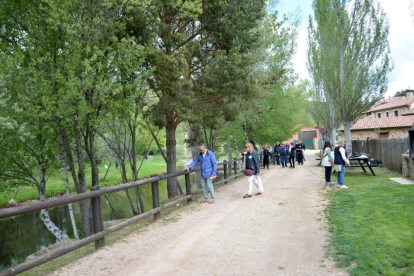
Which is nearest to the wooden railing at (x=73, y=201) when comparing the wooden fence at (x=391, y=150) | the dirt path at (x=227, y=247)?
the dirt path at (x=227, y=247)

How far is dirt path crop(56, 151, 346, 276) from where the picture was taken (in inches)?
179

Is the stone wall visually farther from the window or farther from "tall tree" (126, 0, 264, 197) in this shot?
"tall tree" (126, 0, 264, 197)

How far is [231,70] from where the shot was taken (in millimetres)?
11781

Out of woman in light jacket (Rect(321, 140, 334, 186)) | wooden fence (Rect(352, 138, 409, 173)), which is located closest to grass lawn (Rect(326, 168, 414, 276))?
woman in light jacket (Rect(321, 140, 334, 186))

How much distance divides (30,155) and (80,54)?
7.41 metres

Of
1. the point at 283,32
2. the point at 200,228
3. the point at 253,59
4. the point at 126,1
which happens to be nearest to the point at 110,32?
the point at 126,1

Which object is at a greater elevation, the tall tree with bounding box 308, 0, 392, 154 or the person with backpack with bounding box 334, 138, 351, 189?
the tall tree with bounding box 308, 0, 392, 154

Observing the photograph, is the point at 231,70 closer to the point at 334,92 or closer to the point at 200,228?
the point at 200,228

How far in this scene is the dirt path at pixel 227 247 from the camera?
4.54 meters

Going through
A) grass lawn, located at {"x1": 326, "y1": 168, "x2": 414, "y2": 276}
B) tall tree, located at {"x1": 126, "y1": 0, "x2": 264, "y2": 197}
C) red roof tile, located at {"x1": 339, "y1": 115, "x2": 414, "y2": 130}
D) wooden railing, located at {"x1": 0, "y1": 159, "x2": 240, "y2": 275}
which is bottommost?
grass lawn, located at {"x1": 326, "y1": 168, "x2": 414, "y2": 276}

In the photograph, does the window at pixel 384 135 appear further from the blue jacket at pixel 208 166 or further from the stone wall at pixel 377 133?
the blue jacket at pixel 208 166

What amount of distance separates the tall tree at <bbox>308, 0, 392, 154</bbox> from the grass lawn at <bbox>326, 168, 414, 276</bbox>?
10.7m

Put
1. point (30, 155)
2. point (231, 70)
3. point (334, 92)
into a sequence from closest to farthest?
1. point (231, 70)
2. point (30, 155)
3. point (334, 92)

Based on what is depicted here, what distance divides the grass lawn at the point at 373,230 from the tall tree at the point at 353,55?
10724mm
